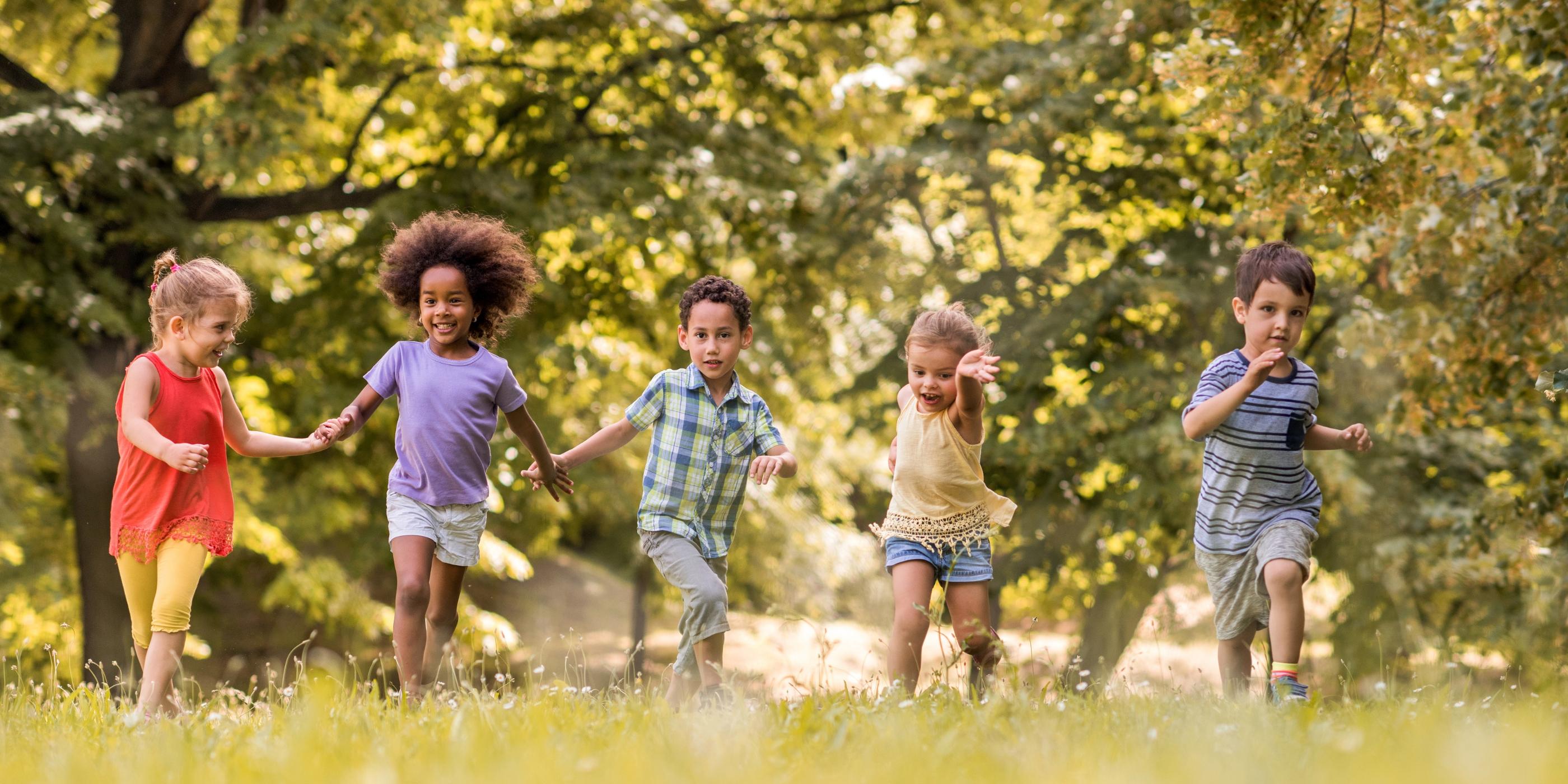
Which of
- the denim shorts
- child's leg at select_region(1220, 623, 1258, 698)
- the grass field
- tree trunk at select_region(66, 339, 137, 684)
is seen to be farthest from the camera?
tree trunk at select_region(66, 339, 137, 684)

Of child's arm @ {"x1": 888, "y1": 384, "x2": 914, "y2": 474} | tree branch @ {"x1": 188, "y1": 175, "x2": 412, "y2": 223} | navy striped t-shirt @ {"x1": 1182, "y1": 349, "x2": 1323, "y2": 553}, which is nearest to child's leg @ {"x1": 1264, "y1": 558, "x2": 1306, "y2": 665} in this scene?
navy striped t-shirt @ {"x1": 1182, "y1": 349, "x2": 1323, "y2": 553}

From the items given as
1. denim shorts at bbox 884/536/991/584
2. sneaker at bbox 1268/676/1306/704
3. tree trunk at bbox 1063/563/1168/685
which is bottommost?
tree trunk at bbox 1063/563/1168/685

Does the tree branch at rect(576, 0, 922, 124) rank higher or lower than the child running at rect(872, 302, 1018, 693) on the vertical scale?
higher

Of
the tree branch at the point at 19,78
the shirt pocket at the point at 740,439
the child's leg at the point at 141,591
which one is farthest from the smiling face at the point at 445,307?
the tree branch at the point at 19,78

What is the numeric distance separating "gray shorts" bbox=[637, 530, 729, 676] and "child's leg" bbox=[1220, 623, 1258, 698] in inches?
82.3

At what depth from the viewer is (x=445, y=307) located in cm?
526

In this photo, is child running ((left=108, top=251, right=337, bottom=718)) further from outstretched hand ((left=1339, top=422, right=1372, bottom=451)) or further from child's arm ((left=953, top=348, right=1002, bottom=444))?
outstretched hand ((left=1339, top=422, right=1372, bottom=451))

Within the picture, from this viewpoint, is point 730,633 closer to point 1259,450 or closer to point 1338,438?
point 1259,450

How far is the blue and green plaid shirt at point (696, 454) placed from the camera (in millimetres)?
5090

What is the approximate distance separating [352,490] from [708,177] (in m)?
5.21

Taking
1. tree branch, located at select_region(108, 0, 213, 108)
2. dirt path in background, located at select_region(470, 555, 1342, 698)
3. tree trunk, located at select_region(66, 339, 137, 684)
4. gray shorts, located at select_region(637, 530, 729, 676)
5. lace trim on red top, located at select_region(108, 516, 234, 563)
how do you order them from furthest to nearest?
dirt path in background, located at select_region(470, 555, 1342, 698)
tree branch, located at select_region(108, 0, 213, 108)
tree trunk, located at select_region(66, 339, 137, 684)
gray shorts, located at select_region(637, 530, 729, 676)
lace trim on red top, located at select_region(108, 516, 234, 563)

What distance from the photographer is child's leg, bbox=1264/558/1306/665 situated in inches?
183

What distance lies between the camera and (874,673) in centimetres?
451

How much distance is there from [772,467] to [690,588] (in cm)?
57
